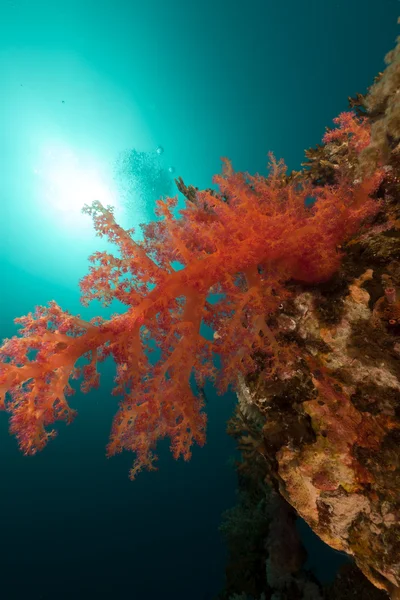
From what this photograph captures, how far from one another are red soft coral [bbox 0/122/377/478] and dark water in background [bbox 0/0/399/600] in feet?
118

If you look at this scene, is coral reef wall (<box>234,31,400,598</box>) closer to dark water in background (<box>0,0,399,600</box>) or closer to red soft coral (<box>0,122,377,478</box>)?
red soft coral (<box>0,122,377,478</box>)

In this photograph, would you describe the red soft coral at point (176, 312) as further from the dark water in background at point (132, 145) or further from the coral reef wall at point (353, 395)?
the dark water in background at point (132, 145)

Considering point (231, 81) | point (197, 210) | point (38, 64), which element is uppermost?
point (38, 64)

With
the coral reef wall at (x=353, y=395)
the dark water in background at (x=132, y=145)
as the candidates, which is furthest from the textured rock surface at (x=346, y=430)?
the dark water in background at (x=132, y=145)

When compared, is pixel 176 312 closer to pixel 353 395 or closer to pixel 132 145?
pixel 353 395

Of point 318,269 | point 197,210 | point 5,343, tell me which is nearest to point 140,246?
point 197,210

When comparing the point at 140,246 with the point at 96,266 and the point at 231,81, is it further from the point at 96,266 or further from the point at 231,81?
the point at 231,81

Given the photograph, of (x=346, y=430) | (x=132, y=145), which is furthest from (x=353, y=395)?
(x=132, y=145)

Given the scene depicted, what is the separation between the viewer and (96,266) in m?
2.66

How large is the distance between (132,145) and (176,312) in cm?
6128

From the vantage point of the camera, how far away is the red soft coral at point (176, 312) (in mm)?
2486

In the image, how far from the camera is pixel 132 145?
54156 millimetres

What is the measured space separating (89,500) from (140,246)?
4587 centimetres

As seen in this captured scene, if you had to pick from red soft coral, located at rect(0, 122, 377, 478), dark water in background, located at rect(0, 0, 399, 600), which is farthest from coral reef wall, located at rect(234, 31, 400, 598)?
dark water in background, located at rect(0, 0, 399, 600)
